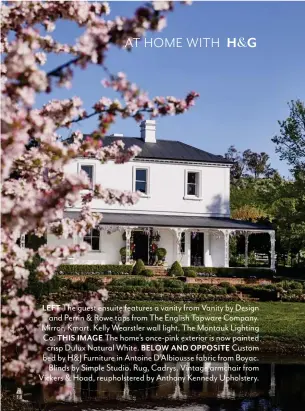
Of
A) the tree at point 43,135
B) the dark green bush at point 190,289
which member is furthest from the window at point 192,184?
the tree at point 43,135

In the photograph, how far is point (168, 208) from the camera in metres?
34.5

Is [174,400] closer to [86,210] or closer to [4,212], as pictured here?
[86,210]

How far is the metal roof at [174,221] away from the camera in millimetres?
31875

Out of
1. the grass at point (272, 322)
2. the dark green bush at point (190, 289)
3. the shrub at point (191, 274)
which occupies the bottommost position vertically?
the grass at point (272, 322)

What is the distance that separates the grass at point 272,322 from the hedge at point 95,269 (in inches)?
289

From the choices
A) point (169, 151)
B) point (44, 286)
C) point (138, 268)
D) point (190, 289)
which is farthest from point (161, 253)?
point (44, 286)

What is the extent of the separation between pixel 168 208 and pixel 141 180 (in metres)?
2.01

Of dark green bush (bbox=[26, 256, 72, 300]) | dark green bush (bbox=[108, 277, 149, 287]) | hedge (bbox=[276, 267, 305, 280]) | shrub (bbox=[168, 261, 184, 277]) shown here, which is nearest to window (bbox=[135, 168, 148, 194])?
shrub (bbox=[168, 261, 184, 277])

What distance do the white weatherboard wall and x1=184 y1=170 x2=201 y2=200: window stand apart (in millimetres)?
157

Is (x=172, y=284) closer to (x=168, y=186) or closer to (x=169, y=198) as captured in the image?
(x=169, y=198)

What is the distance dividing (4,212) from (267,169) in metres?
81.9

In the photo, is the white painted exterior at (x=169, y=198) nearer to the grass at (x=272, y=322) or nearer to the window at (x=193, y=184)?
the window at (x=193, y=184)

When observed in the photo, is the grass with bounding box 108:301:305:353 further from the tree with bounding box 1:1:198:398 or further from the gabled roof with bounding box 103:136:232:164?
the gabled roof with bounding box 103:136:232:164

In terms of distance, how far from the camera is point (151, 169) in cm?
3428
